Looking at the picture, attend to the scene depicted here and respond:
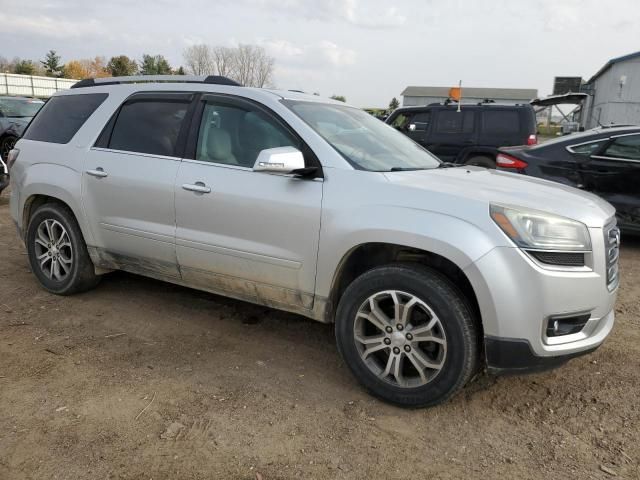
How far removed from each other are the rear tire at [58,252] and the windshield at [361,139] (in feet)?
7.26

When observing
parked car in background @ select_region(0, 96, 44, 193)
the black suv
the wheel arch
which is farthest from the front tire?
parked car in background @ select_region(0, 96, 44, 193)

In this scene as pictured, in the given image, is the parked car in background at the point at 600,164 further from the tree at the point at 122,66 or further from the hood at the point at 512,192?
the tree at the point at 122,66

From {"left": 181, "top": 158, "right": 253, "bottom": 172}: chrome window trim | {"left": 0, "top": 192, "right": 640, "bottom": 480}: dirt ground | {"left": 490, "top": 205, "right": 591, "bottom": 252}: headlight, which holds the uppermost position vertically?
{"left": 181, "top": 158, "right": 253, "bottom": 172}: chrome window trim

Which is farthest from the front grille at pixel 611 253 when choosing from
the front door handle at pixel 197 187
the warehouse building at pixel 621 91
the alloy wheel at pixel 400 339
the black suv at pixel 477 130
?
the warehouse building at pixel 621 91

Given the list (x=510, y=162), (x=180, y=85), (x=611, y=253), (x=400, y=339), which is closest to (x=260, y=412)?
(x=400, y=339)

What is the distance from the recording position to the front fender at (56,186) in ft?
13.9

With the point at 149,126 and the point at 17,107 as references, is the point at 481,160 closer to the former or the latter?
the point at 149,126

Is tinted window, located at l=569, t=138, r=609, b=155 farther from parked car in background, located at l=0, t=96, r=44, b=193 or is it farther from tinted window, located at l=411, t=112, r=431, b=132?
parked car in background, located at l=0, t=96, r=44, b=193

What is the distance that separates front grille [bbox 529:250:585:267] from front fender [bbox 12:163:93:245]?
11.1 ft

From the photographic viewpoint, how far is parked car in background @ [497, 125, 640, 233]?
20.4 feet

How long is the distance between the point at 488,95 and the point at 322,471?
249 ft

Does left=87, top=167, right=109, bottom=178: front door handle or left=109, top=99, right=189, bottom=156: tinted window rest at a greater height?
left=109, top=99, right=189, bottom=156: tinted window

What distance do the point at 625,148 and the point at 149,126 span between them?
18.3ft

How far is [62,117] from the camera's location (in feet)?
14.9
